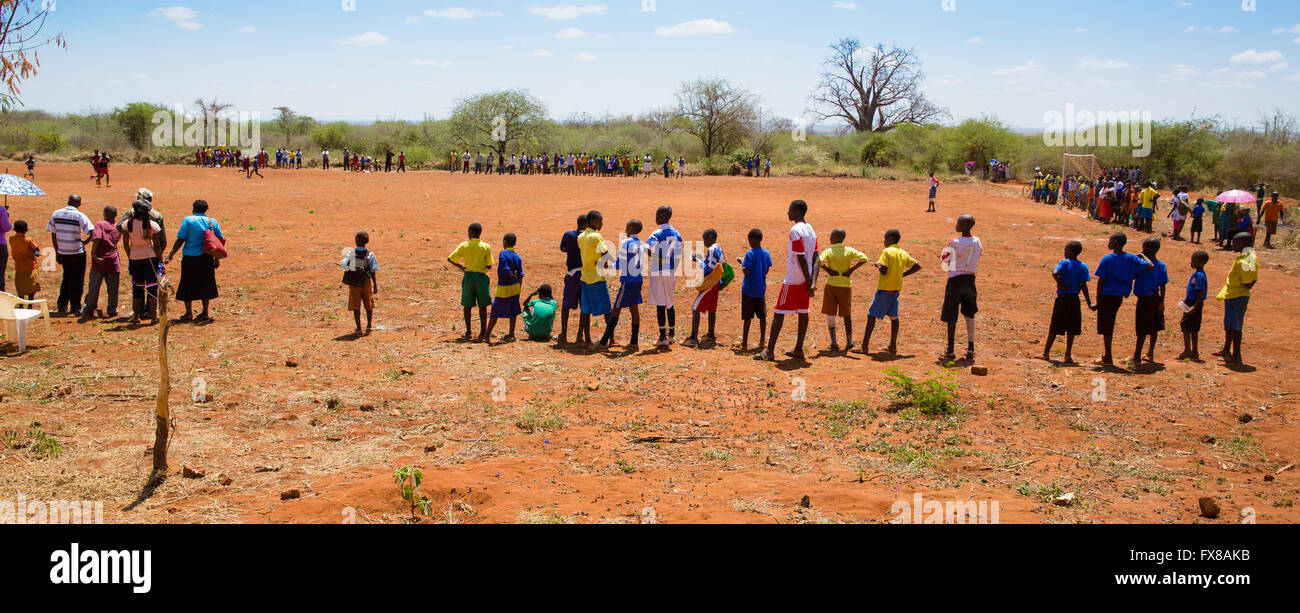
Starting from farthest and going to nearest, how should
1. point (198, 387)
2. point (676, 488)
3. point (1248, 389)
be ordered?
point (1248, 389)
point (198, 387)
point (676, 488)

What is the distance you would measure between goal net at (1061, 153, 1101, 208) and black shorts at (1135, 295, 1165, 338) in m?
18.9

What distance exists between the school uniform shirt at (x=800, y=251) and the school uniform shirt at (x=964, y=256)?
1.54m

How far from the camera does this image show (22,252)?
33.5 ft

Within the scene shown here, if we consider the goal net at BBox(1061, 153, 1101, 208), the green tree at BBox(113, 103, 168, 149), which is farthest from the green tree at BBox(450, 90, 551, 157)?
the goal net at BBox(1061, 153, 1101, 208)

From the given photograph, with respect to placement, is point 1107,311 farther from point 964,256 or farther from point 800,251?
point 800,251

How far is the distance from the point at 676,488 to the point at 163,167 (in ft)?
155

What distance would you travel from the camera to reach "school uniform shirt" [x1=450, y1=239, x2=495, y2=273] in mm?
9562

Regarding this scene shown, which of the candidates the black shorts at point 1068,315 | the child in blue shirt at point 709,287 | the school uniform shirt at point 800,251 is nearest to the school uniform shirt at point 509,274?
the child in blue shirt at point 709,287

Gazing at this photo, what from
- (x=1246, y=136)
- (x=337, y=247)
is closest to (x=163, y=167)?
(x=337, y=247)

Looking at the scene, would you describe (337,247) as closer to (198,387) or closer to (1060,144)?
(198,387)

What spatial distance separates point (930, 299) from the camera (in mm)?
13328

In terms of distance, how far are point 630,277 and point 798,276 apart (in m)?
1.84

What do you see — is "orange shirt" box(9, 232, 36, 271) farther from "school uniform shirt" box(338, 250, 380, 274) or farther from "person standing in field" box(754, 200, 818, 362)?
"person standing in field" box(754, 200, 818, 362)
